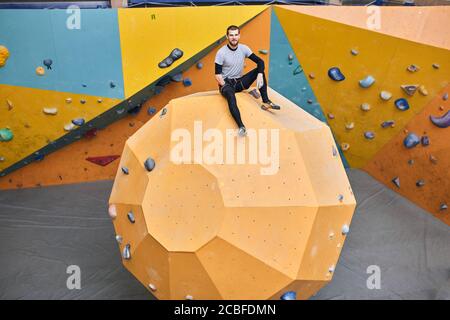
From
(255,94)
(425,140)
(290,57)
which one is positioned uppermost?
(255,94)

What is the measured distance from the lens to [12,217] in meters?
6.45

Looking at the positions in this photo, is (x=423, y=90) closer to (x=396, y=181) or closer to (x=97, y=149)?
(x=396, y=181)

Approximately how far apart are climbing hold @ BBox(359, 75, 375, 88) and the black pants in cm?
269

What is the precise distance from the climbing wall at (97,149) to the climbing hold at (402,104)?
207 centimetres

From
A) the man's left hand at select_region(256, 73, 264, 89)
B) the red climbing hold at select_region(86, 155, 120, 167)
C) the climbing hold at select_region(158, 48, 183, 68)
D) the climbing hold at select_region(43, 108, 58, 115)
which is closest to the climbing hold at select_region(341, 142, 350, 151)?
the climbing hold at select_region(158, 48, 183, 68)

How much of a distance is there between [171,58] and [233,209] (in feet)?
11.1

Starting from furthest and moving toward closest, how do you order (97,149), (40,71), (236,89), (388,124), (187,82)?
1. (97,149)
2. (187,82)
3. (388,124)
4. (40,71)
5. (236,89)

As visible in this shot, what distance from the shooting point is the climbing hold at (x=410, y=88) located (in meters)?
6.45

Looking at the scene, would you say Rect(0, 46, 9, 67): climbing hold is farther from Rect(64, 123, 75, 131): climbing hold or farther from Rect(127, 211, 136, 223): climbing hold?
Rect(127, 211, 136, 223): climbing hold

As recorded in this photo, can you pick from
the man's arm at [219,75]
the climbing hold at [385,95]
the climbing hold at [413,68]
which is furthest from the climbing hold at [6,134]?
the climbing hold at [413,68]

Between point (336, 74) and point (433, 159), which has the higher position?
point (336, 74)

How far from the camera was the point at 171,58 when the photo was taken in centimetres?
652

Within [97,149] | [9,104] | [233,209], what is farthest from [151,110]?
[233,209]

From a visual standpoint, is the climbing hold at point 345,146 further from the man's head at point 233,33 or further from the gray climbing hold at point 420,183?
the man's head at point 233,33
